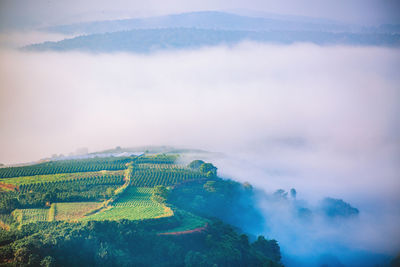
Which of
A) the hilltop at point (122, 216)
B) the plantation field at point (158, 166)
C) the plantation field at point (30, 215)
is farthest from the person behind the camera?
the plantation field at point (158, 166)

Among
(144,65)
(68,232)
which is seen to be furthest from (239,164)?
(144,65)

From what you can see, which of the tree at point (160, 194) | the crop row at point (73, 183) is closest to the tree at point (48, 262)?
the crop row at point (73, 183)

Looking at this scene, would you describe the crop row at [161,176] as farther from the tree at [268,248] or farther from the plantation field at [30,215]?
the tree at [268,248]

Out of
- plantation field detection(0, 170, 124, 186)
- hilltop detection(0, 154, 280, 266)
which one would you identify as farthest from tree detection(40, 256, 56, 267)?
plantation field detection(0, 170, 124, 186)

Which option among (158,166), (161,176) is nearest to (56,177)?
(161,176)

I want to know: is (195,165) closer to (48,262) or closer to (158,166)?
(158,166)

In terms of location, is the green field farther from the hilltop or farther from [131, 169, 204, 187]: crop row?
[131, 169, 204, 187]: crop row

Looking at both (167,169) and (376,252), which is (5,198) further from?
(376,252)
